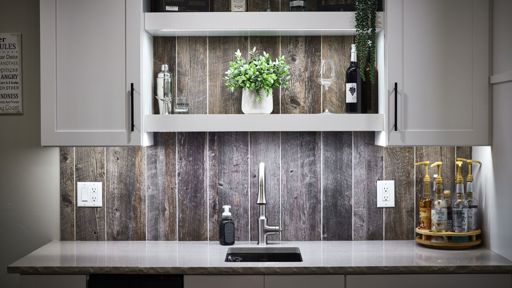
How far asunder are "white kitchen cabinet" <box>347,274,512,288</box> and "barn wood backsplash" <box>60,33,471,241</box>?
569 millimetres

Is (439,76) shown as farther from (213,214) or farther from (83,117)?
(83,117)

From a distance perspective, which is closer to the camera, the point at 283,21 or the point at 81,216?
the point at 283,21

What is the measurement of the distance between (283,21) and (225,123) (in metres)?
0.52

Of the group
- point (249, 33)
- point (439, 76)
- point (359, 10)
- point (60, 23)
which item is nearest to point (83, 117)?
point (60, 23)

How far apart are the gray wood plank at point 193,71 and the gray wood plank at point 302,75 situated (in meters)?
0.39

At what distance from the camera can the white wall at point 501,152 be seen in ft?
8.70

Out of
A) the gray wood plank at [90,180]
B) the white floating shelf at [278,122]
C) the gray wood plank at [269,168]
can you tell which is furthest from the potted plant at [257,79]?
the gray wood plank at [90,180]

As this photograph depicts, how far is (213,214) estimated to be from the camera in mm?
3154

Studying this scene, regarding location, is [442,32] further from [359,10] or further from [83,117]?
[83,117]

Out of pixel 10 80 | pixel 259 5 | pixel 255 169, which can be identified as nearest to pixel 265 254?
pixel 255 169

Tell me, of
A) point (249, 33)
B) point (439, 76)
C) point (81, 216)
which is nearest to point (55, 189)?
point (81, 216)

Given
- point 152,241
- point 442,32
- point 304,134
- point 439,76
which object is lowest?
point 152,241

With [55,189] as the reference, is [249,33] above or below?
above

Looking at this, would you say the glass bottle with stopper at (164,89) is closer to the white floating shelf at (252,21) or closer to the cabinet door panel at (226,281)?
the white floating shelf at (252,21)
